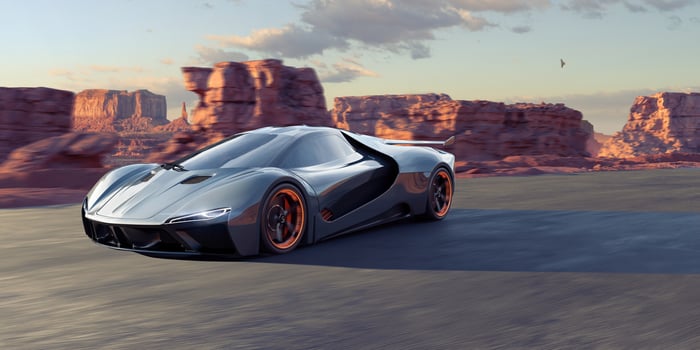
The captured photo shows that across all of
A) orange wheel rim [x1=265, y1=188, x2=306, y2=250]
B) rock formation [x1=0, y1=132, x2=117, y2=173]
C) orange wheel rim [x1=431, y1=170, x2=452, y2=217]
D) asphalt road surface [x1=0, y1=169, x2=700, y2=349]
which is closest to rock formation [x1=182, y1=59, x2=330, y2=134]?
rock formation [x1=0, y1=132, x2=117, y2=173]

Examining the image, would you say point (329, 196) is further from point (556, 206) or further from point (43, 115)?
point (43, 115)

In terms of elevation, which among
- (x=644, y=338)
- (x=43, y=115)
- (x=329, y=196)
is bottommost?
(x=644, y=338)

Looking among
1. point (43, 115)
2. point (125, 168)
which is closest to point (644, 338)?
point (125, 168)

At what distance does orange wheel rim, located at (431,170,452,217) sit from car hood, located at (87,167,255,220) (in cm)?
315

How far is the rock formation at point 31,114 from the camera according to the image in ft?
132

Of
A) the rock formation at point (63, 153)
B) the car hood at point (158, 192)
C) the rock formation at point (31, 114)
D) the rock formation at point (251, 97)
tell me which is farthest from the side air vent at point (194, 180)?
the rock formation at point (251, 97)

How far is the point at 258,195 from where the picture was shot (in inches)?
240

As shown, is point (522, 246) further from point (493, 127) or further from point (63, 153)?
point (493, 127)

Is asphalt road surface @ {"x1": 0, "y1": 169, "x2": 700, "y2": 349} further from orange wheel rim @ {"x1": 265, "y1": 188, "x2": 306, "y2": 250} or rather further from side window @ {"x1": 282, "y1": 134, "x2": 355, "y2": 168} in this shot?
side window @ {"x1": 282, "y1": 134, "x2": 355, "y2": 168}

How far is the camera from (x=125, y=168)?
7.36 meters

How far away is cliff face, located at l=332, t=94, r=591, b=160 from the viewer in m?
63.7

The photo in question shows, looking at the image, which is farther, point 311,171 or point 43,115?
point 43,115

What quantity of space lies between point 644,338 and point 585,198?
9.25 metres

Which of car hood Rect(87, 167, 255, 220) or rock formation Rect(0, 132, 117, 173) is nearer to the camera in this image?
car hood Rect(87, 167, 255, 220)
